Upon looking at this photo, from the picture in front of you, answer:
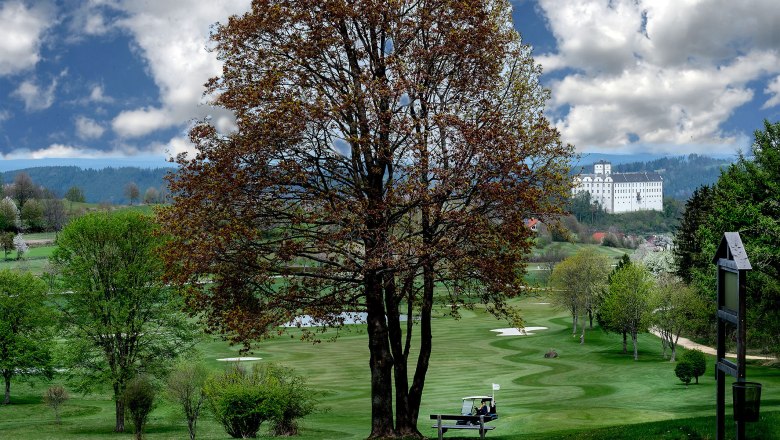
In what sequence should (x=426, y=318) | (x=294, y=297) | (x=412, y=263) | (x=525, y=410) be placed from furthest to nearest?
(x=525, y=410) < (x=426, y=318) < (x=294, y=297) < (x=412, y=263)

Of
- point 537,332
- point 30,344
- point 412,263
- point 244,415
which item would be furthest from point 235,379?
point 537,332

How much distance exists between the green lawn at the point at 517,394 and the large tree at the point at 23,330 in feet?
9.18

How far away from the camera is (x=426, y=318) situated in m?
25.3

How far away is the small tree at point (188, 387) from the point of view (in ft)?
117

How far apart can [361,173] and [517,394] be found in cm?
3084

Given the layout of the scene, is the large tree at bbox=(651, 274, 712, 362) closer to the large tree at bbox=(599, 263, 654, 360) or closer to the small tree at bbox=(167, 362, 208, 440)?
the large tree at bbox=(599, 263, 654, 360)

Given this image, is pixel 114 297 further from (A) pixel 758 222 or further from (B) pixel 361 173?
(A) pixel 758 222

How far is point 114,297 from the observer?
4578 cm

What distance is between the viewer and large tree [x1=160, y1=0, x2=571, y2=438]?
70.3 feet

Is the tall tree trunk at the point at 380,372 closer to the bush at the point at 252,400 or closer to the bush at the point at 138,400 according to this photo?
the bush at the point at 252,400

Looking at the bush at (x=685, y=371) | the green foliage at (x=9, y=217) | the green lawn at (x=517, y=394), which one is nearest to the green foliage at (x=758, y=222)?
the green lawn at (x=517, y=394)

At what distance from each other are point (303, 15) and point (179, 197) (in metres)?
6.56

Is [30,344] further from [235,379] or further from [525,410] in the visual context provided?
[525,410]

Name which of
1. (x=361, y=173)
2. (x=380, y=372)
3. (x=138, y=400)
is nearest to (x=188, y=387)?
(x=138, y=400)
